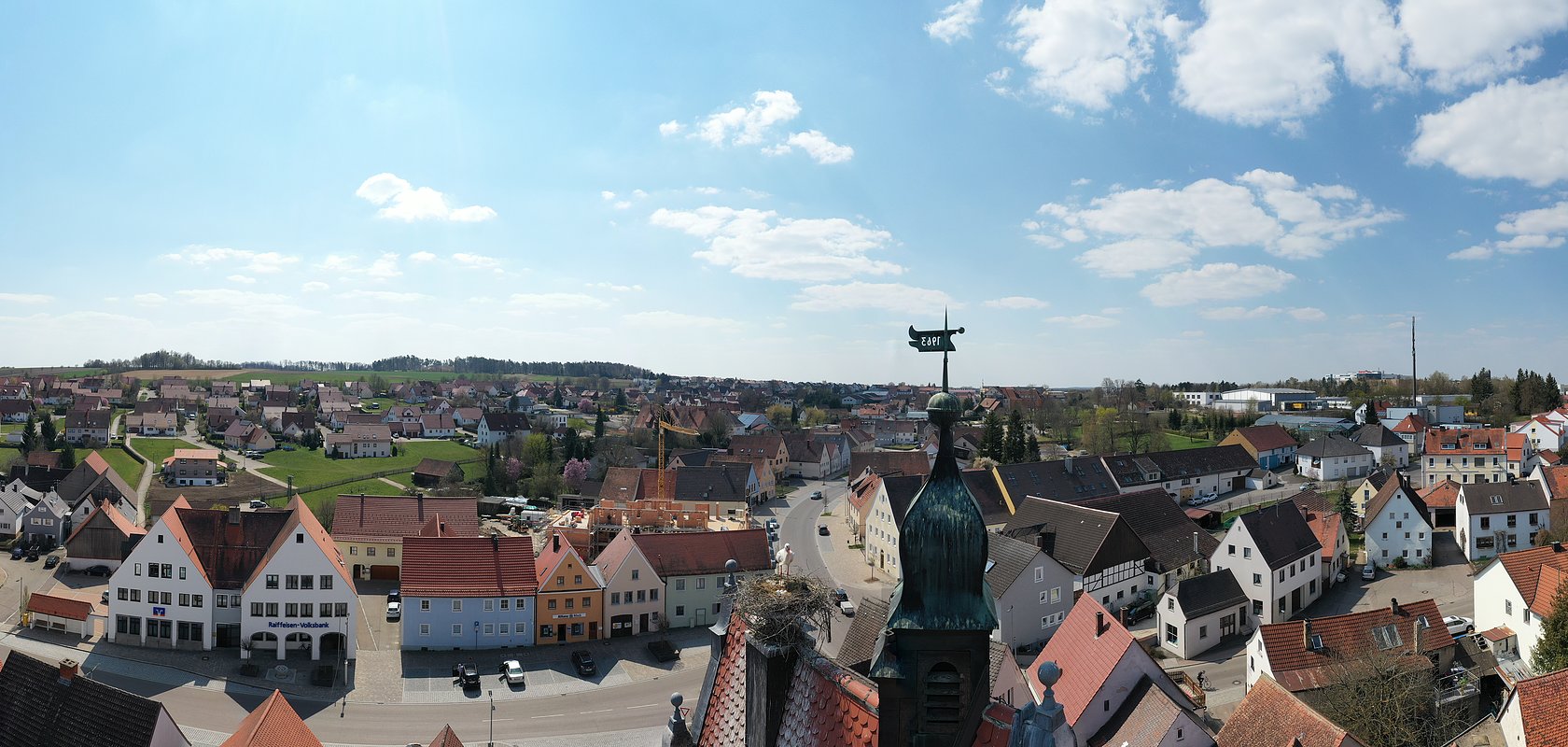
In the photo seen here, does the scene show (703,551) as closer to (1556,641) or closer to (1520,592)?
(1556,641)

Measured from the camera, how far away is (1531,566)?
31203 millimetres

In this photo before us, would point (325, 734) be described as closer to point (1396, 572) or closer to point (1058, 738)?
point (1058, 738)

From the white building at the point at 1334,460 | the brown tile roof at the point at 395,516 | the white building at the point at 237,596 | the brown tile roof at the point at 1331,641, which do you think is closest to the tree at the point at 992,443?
the white building at the point at 1334,460

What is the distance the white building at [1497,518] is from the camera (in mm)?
46531

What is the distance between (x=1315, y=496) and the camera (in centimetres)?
5334

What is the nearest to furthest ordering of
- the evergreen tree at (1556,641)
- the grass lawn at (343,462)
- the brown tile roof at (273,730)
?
the brown tile roof at (273,730) < the evergreen tree at (1556,641) < the grass lawn at (343,462)

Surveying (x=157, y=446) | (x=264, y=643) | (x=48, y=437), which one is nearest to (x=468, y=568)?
(x=264, y=643)

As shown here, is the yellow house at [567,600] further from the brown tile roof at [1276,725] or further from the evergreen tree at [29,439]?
the evergreen tree at [29,439]

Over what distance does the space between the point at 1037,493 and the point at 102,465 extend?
69350 mm

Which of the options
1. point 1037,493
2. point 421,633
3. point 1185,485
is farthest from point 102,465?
point 1185,485

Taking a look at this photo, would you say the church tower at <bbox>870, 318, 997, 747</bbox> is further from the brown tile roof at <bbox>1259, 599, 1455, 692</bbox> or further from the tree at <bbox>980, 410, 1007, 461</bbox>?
the tree at <bbox>980, 410, 1007, 461</bbox>

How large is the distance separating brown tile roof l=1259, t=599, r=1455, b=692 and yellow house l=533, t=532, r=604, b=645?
25.7m

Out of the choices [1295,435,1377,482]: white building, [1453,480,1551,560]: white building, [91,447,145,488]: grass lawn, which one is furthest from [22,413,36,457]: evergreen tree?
[1295,435,1377,482]: white building

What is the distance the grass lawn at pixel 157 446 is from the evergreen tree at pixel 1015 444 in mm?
81101
